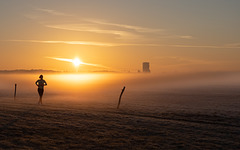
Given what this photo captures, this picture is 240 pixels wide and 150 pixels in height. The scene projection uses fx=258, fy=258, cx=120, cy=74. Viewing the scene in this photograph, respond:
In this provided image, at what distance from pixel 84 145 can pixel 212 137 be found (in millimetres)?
4975

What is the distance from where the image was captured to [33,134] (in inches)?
389

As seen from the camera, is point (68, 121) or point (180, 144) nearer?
point (180, 144)

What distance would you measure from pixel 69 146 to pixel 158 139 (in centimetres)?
326

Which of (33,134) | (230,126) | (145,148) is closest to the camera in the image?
(145,148)

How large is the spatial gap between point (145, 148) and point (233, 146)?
305 cm

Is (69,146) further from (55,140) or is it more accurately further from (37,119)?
(37,119)

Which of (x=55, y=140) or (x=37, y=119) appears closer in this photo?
(x=55, y=140)

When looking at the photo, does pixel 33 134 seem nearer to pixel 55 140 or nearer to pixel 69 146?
pixel 55 140

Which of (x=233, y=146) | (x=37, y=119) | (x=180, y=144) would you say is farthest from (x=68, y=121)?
(x=233, y=146)

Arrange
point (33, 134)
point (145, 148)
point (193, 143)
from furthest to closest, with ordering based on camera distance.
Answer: point (33, 134), point (193, 143), point (145, 148)

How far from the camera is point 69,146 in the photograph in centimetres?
848

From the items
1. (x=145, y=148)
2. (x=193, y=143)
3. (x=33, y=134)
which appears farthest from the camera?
(x=33, y=134)

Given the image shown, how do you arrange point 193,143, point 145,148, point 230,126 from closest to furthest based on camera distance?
1. point 145,148
2. point 193,143
3. point 230,126

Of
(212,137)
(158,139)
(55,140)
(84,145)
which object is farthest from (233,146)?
(55,140)
